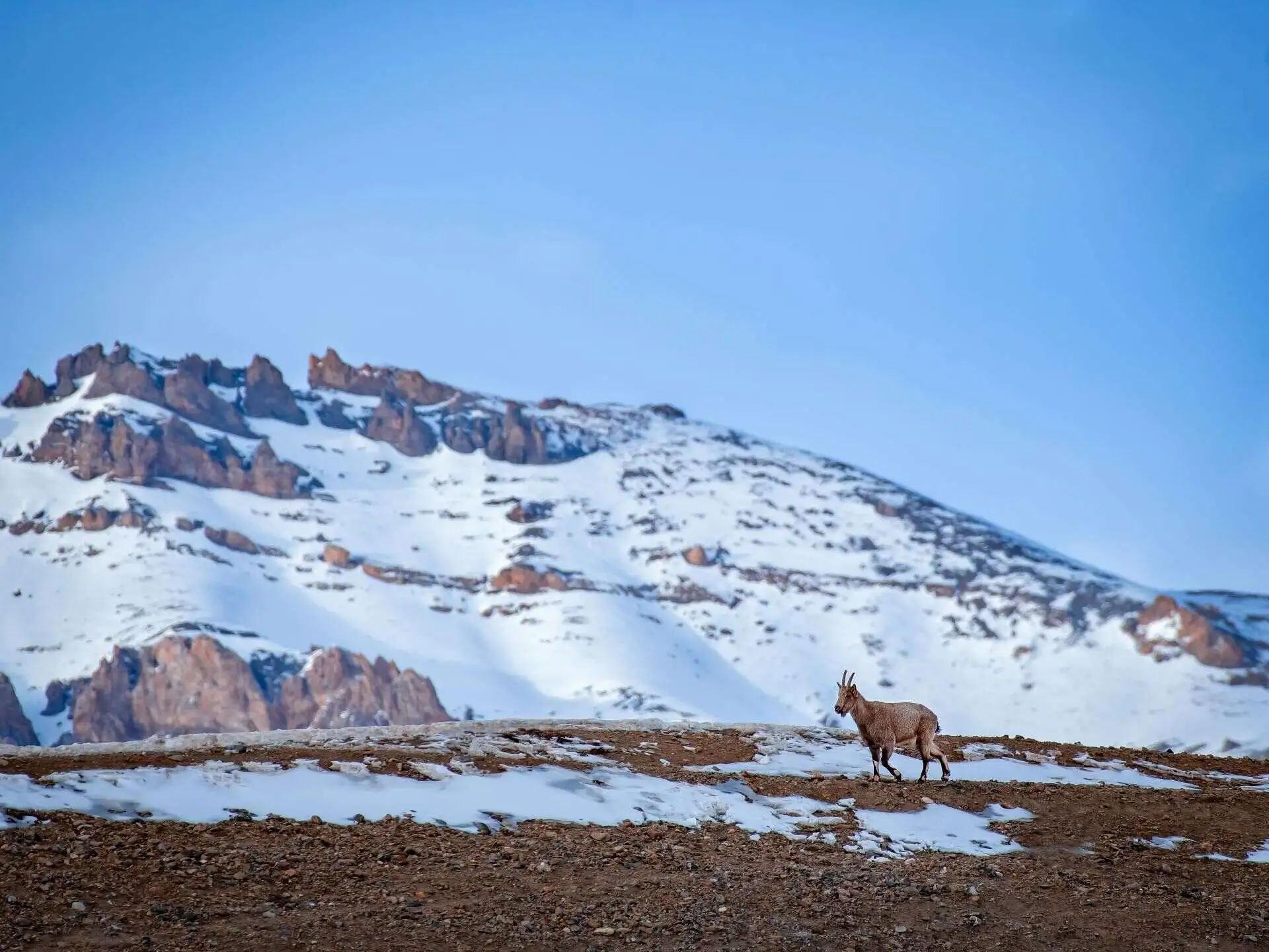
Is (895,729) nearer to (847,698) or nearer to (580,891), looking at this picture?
(847,698)

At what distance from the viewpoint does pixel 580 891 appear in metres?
13.1

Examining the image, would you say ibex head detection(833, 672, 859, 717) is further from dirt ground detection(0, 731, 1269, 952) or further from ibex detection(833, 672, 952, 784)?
dirt ground detection(0, 731, 1269, 952)

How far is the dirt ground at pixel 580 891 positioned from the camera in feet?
38.3

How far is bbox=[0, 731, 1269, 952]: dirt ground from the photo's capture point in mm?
11688

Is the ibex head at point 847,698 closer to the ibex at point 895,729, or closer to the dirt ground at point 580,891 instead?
the ibex at point 895,729

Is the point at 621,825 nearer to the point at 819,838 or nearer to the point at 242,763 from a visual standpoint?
the point at 819,838

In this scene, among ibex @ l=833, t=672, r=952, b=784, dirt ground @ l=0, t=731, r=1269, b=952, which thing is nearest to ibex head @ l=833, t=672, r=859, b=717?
ibex @ l=833, t=672, r=952, b=784

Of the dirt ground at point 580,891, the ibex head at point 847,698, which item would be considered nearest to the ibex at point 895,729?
the ibex head at point 847,698

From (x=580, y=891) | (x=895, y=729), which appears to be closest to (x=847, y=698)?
(x=895, y=729)

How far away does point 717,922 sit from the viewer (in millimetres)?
12523

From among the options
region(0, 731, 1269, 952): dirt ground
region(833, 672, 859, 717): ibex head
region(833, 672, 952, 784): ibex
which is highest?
region(833, 672, 859, 717): ibex head

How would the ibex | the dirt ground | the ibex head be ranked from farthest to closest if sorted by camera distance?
the ibex head
the ibex
the dirt ground

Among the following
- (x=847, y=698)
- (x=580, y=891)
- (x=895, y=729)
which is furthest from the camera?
(x=847, y=698)

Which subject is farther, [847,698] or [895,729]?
[847,698]
